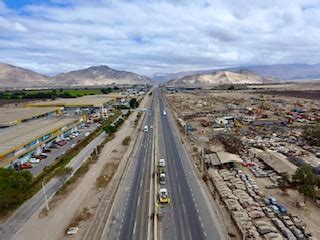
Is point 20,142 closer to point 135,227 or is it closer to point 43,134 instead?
point 43,134

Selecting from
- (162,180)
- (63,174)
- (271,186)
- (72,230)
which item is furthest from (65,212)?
(271,186)

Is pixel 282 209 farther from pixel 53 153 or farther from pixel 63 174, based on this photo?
pixel 53 153

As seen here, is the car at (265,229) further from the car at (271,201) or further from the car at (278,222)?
the car at (271,201)

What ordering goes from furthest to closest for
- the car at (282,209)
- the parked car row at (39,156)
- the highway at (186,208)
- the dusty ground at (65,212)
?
the parked car row at (39,156) < the car at (282,209) < the dusty ground at (65,212) < the highway at (186,208)

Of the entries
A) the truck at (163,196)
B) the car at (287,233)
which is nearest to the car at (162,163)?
the truck at (163,196)

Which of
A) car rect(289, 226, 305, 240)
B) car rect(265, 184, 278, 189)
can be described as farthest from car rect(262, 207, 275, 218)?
car rect(265, 184, 278, 189)

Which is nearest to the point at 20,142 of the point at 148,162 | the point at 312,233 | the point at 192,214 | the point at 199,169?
the point at 148,162
